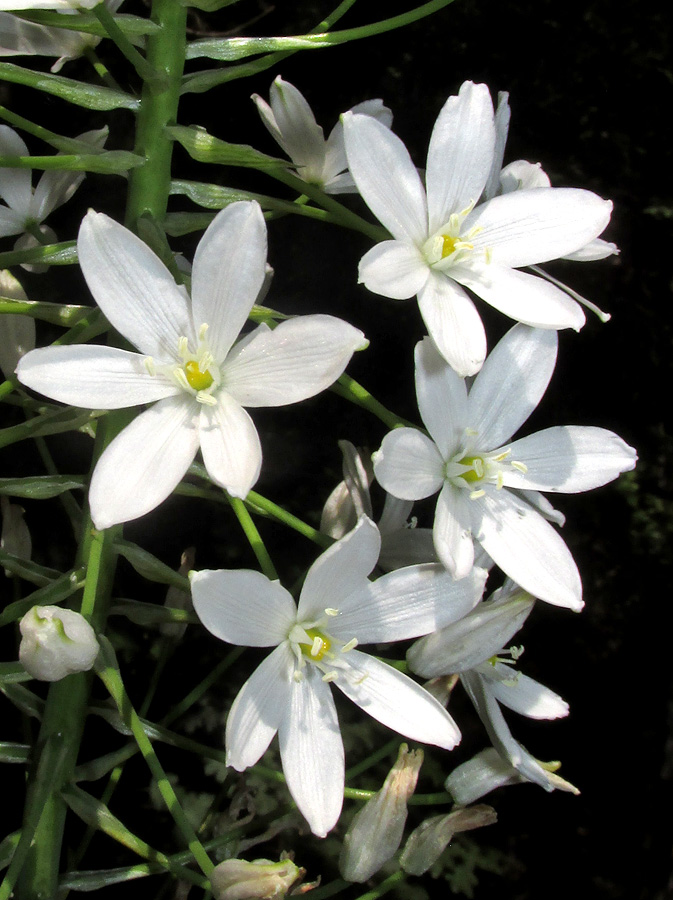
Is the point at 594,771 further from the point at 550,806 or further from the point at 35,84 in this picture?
the point at 35,84

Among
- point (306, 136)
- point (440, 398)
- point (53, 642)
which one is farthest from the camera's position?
point (306, 136)

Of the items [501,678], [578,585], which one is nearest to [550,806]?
[501,678]

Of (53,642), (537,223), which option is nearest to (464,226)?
(537,223)

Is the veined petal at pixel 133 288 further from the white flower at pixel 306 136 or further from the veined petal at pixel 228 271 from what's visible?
the white flower at pixel 306 136

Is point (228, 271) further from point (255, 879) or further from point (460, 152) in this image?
point (255, 879)

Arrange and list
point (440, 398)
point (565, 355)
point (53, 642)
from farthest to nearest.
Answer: point (565, 355) < point (440, 398) < point (53, 642)

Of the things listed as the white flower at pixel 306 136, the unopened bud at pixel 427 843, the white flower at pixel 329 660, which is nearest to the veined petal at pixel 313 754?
the white flower at pixel 329 660

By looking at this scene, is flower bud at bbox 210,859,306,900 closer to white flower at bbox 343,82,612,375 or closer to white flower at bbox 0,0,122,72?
white flower at bbox 343,82,612,375

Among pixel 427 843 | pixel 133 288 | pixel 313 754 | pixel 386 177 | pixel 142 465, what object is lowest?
pixel 427 843
